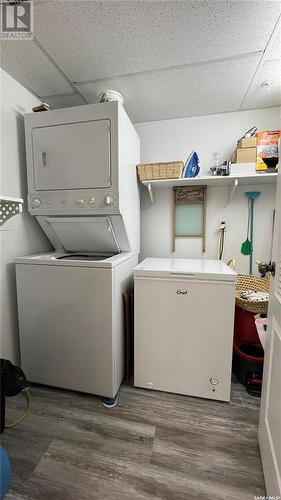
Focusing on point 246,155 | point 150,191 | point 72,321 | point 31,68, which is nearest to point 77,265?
point 72,321

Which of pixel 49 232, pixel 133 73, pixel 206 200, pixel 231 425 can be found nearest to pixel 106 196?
pixel 49 232

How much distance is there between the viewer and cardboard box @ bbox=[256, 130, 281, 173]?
1.77 meters

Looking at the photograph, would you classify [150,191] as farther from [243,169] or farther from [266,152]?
[266,152]

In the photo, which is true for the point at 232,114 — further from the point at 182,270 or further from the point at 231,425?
the point at 231,425

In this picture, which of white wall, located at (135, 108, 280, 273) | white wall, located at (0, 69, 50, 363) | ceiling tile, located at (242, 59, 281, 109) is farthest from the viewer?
white wall, located at (135, 108, 280, 273)

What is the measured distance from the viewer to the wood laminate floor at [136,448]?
3.43 ft

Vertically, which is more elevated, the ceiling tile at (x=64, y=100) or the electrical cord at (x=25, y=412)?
the ceiling tile at (x=64, y=100)

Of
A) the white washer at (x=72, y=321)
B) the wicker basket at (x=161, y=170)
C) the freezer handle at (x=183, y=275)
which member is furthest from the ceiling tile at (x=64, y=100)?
the freezer handle at (x=183, y=275)

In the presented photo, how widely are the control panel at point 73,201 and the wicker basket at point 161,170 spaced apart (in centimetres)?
58

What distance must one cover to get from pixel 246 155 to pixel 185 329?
1532 millimetres

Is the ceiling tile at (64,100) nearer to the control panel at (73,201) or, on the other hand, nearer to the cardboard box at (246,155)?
the control panel at (73,201)

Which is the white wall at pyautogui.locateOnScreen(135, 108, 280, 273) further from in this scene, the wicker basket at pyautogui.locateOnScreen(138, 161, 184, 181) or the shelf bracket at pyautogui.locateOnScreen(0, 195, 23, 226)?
the shelf bracket at pyautogui.locateOnScreen(0, 195, 23, 226)

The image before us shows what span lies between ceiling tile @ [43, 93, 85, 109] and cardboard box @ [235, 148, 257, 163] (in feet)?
4.85

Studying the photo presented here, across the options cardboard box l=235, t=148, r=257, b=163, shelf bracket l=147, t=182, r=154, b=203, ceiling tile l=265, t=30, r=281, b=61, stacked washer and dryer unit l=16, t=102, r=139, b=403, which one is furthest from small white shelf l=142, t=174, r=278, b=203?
ceiling tile l=265, t=30, r=281, b=61
